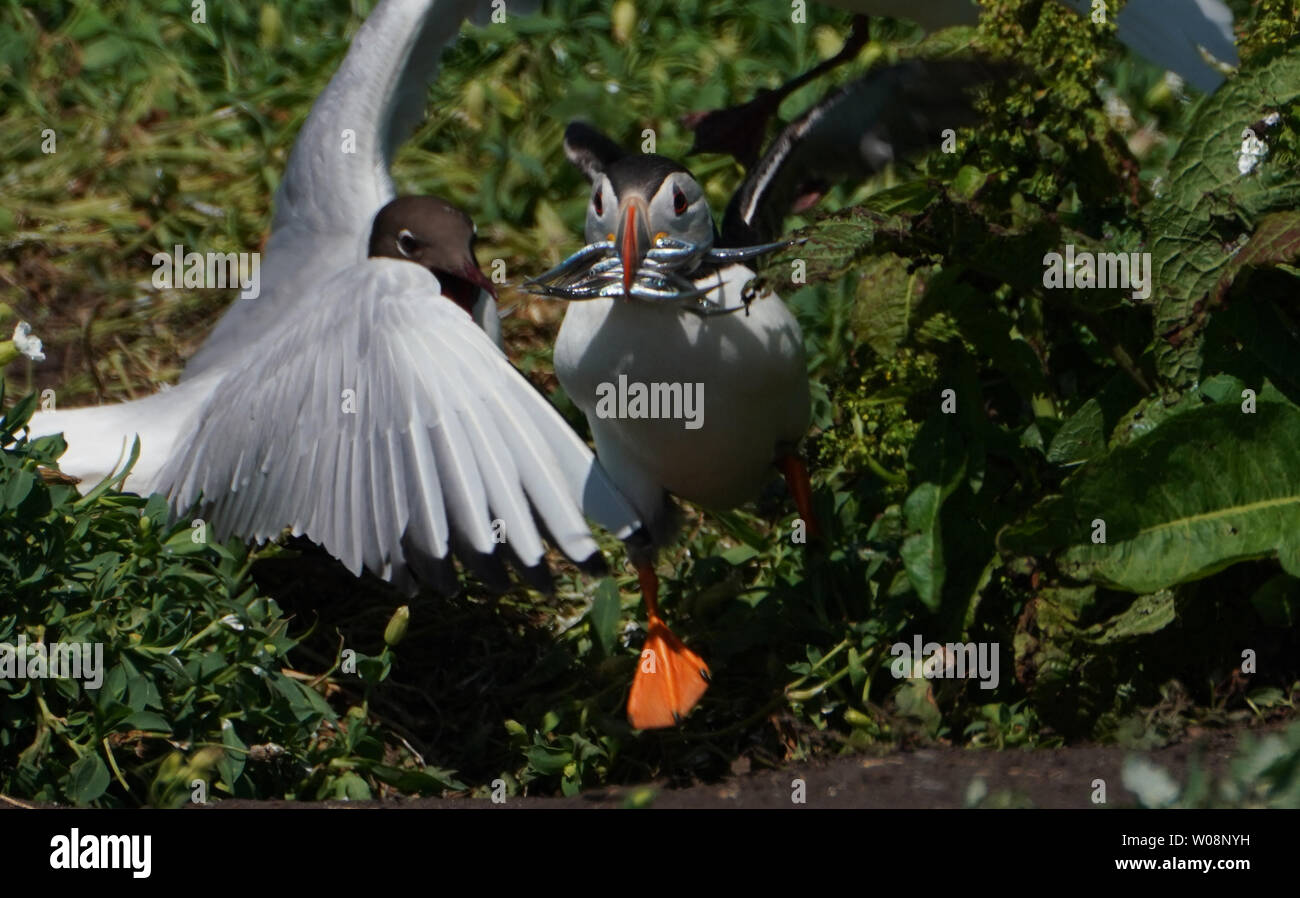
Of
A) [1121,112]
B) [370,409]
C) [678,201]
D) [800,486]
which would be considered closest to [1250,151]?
[678,201]

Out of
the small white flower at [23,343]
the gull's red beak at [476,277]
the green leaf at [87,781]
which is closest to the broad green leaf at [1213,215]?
the gull's red beak at [476,277]

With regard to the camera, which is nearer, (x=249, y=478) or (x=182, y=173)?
(x=249, y=478)

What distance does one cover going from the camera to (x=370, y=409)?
386 cm

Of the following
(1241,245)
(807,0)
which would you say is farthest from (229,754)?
(807,0)

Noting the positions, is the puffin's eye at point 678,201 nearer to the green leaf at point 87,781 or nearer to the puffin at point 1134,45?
the puffin at point 1134,45

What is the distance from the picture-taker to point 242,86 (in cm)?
639

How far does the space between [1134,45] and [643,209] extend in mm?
2113

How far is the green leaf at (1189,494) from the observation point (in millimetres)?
3289

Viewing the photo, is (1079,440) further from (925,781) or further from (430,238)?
(430,238)

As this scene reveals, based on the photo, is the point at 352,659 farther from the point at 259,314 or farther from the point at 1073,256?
the point at 1073,256

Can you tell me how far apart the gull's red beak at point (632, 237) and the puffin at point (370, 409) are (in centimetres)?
32

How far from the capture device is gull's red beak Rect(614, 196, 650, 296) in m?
3.72

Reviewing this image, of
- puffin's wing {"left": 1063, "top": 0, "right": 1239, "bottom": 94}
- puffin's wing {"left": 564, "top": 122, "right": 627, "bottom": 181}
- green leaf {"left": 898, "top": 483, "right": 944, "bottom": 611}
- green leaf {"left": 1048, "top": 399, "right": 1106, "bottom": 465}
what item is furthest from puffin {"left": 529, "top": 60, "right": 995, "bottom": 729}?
puffin's wing {"left": 1063, "top": 0, "right": 1239, "bottom": 94}

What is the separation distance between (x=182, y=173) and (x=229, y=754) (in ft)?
10.5
